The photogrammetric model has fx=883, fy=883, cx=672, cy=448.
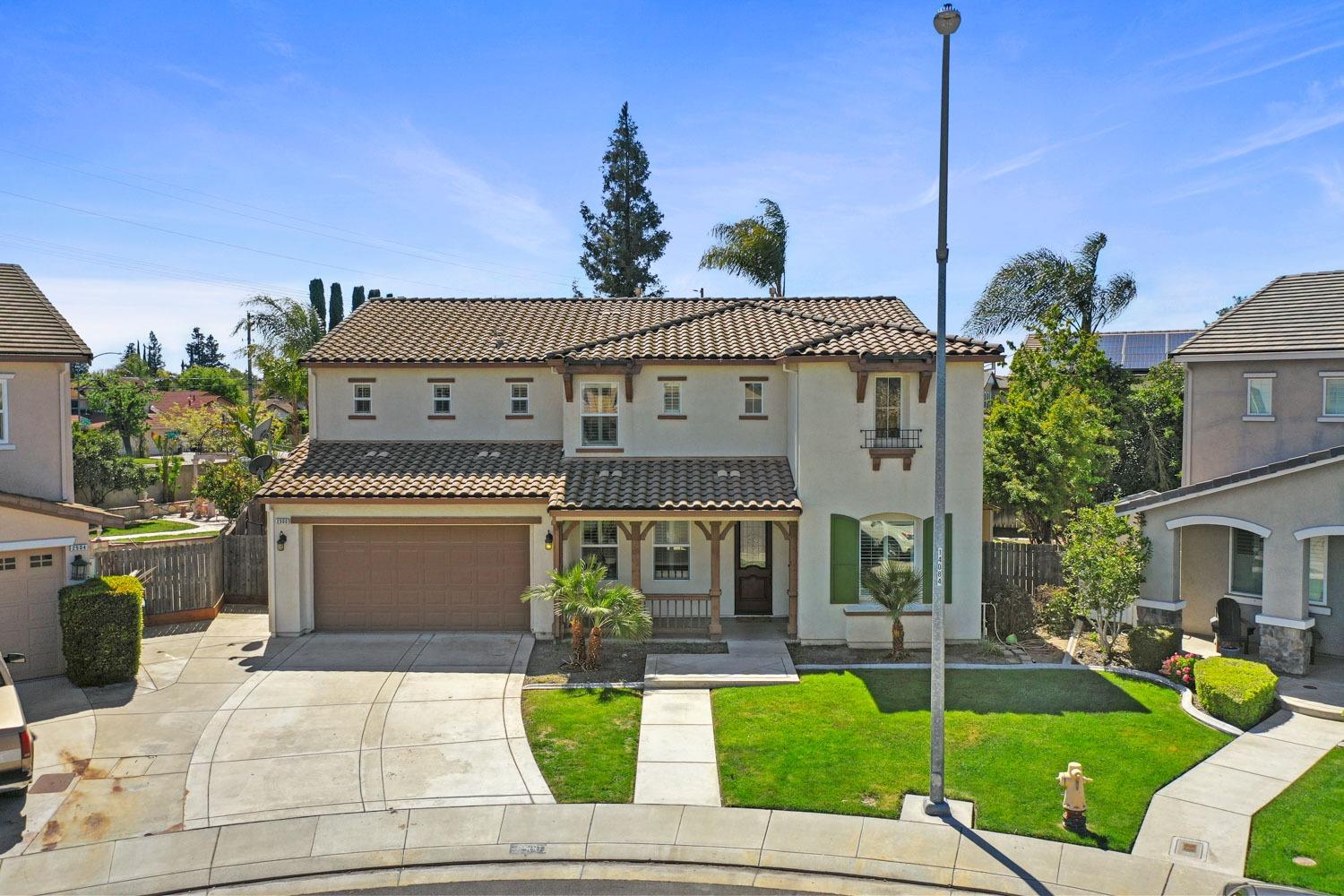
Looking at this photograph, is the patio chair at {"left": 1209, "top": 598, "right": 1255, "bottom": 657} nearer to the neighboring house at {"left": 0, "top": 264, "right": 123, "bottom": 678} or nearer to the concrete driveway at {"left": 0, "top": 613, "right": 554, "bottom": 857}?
the concrete driveway at {"left": 0, "top": 613, "right": 554, "bottom": 857}

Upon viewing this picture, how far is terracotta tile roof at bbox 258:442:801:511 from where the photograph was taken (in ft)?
57.2

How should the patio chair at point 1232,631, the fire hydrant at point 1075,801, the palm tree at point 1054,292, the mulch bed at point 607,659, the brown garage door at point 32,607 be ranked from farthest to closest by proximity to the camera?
the palm tree at point 1054,292, the patio chair at point 1232,631, the mulch bed at point 607,659, the brown garage door at point 32,607, the fire hydrant at point 1075,801

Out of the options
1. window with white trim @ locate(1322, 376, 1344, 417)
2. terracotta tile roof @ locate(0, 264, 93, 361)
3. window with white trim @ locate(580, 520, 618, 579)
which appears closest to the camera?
terracotta tile roof @ locate(0, 264, 93, 361)

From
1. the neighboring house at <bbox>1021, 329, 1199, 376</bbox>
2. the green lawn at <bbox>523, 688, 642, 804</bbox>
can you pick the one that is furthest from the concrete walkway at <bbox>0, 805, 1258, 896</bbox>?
the neighboring house at <bbox>1021, 329, 1199, 376</bbox>

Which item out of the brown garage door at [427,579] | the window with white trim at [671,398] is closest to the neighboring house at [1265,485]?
the window with white trim at [671,398]

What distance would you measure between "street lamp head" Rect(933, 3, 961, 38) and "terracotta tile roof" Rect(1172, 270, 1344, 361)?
42.9ft

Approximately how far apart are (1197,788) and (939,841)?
3.75 metres

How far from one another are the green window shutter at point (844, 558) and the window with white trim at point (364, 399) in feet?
35.4

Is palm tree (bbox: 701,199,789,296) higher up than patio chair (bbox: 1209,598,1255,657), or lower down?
higher up

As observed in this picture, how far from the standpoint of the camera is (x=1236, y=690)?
13133 mm

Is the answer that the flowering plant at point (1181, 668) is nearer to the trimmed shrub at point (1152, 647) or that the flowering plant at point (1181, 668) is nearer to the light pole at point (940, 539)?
the trimmed shrub at point (1152, 647)

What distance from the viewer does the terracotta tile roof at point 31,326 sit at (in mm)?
15602

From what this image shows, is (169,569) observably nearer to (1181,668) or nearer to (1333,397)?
(1181,668)

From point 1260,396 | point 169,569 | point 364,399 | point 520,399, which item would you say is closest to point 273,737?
point 169,569
